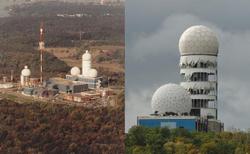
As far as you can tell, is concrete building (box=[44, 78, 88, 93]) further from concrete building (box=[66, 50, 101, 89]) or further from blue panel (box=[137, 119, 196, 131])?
blue panel (box=[137, 119, 196, 131])

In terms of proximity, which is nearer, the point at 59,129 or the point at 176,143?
the point at 59,129

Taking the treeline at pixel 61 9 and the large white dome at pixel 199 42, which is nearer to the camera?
the treeline at pixel 61 9

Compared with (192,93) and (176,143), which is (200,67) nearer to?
(192,93)

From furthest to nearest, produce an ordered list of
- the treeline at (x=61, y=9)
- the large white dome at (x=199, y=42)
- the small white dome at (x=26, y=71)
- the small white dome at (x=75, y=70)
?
the large white dome at (x=199, y=42)
the small white dome at (x=75, y=70)
the treeline at (x=61, y=9)
the small white dome at (x=26, y=71)

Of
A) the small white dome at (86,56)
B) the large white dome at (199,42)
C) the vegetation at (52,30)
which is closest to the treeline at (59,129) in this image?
the vegetation at (52,30)

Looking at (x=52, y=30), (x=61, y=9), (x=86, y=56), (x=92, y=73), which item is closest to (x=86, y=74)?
(x=92, y=73)

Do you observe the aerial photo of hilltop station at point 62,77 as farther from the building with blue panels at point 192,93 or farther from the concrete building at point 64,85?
the building with blue panels at point 192,93

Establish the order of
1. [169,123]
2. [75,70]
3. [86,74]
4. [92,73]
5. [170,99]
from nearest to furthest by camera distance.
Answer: [86,74] < [92,73] < [75,70] < [169,123] < [170,99]
